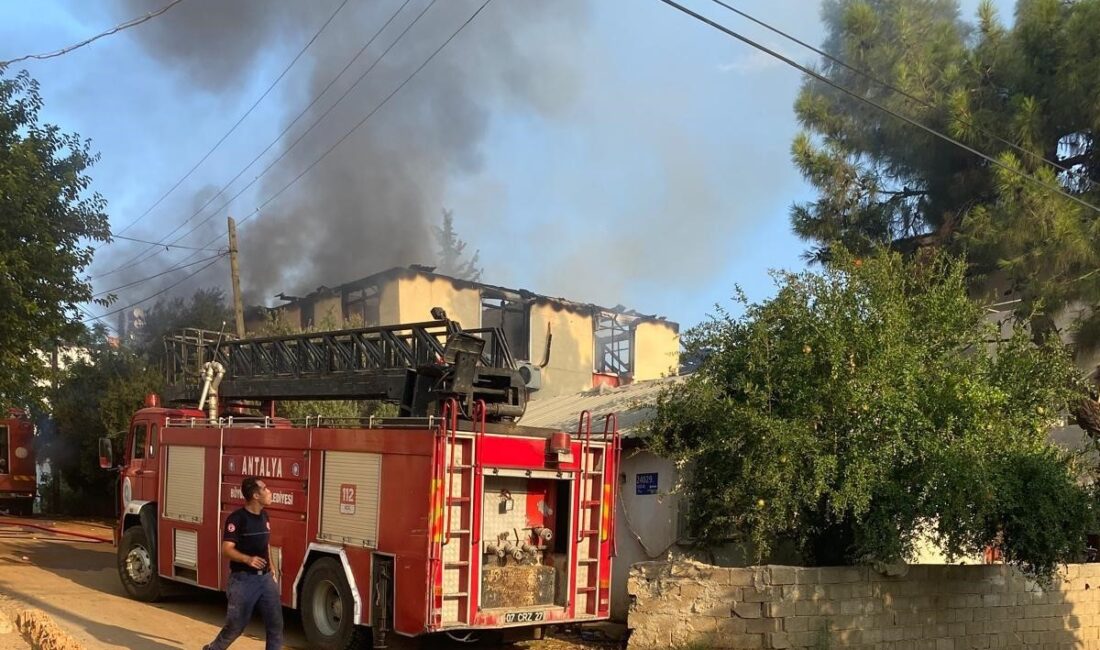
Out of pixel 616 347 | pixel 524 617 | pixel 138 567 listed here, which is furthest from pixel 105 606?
pixel 616 347

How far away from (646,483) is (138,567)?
6276 millimetres

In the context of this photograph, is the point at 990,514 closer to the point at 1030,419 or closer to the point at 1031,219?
the point at 1030,419

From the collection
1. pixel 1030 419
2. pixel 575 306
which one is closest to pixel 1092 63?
pixel 1030 419

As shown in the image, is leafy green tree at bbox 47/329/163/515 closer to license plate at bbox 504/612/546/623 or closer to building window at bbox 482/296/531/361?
building window at bbox 482/296/531/361

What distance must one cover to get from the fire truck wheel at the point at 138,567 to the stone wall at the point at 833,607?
19.5 feet

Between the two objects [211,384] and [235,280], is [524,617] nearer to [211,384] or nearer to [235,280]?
[211,384]

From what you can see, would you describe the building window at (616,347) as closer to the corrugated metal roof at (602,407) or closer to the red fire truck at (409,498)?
the corrugated metal roof at (602,407)

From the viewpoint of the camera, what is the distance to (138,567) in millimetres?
11055

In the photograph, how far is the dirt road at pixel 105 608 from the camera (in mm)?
8443

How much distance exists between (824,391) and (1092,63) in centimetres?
623

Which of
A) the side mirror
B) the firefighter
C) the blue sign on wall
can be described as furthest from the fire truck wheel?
the blue sign on wall

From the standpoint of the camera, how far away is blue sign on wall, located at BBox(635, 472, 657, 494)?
11.4 meters

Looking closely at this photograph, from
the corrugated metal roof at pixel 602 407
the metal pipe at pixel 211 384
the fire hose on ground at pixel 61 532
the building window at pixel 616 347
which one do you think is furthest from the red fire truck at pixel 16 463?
the building window at pixel 616 347

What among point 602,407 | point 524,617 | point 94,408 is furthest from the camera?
point 94,408
